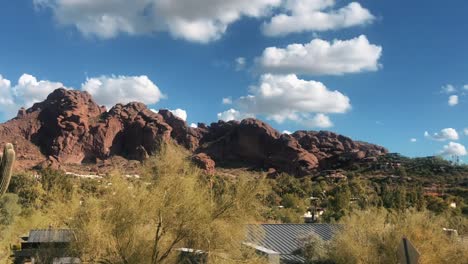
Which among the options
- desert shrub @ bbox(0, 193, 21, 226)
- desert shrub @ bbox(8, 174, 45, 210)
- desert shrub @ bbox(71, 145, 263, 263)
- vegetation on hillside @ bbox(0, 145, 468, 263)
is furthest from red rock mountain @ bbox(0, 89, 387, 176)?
desert shrub @ bbox(71, 145, 263, 263)

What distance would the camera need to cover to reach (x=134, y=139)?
132 metres

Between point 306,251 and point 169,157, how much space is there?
10.0 meters

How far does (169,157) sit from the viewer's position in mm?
14203

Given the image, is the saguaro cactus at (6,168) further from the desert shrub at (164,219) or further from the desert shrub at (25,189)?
the desert shrub at (25,189)

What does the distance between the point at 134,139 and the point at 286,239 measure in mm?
111542

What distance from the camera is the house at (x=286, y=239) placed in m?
17.2

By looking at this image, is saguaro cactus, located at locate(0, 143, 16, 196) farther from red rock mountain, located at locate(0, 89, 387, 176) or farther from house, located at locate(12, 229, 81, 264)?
red rock mountain, located at locate(0, 89, 387, 176)

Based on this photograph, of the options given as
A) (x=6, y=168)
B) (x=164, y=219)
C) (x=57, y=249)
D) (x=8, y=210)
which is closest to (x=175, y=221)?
(x=164, y=219)

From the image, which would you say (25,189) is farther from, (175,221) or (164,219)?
(175,221)

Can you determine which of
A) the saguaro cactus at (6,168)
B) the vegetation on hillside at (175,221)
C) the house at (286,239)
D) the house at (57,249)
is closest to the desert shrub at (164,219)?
the vegetation on hillside at (175,221)

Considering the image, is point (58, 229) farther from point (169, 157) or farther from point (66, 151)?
point (66, 151)

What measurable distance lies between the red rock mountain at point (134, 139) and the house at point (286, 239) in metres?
84.5

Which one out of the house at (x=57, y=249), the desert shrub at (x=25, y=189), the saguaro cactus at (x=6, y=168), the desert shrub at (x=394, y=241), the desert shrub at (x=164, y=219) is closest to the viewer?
the saguaro cactus at (x=6, y=168)

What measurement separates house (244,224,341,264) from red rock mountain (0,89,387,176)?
8451 cm
